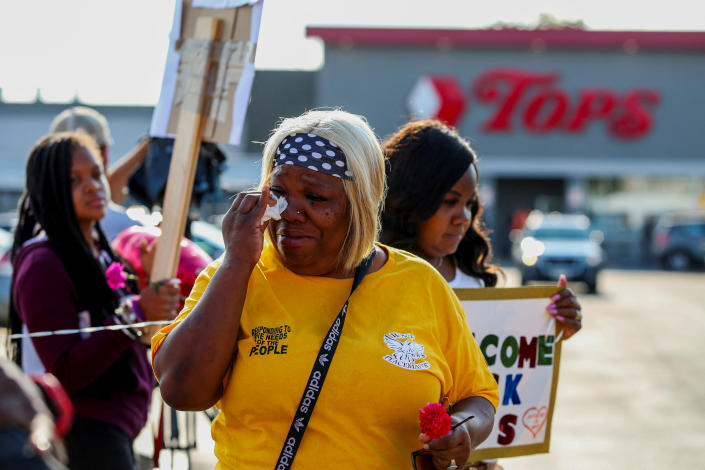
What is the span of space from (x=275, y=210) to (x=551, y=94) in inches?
1274

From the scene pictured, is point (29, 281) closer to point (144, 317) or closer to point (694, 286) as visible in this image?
point (144, 317)

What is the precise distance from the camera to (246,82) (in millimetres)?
3188

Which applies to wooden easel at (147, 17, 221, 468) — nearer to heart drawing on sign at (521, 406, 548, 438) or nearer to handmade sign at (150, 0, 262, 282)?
handmade sign at (150, 0, 262, 282)

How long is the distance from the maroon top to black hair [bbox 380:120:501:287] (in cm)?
110

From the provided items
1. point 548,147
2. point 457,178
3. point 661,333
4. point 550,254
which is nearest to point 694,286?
point 550,254

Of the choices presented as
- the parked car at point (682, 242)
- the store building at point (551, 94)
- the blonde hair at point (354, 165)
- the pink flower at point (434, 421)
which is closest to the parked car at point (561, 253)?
the parked car at point (682, 242)

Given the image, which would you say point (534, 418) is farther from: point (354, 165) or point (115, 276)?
point (115, 276)

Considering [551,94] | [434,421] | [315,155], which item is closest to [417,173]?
[315,155]

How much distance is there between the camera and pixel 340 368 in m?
2.08

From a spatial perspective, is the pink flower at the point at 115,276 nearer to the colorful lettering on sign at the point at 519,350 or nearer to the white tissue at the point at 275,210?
the white tissue at the point at 275,210

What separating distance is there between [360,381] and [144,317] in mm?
1265

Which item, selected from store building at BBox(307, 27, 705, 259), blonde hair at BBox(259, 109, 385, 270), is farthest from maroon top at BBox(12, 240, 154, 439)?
store building at BBox(307, 27, 705, 259)

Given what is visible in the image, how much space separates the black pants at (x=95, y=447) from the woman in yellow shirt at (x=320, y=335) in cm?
100

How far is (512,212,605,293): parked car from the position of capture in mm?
19312
